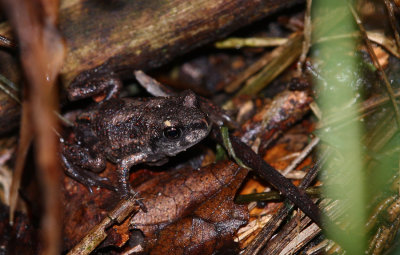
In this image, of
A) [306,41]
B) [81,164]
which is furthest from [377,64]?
[81,164]

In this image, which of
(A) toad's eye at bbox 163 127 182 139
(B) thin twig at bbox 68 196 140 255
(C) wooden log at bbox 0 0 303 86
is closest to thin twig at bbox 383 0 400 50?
(C) wooden log at bbox 0 0 303 86

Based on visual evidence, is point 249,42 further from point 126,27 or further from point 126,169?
point 126,169

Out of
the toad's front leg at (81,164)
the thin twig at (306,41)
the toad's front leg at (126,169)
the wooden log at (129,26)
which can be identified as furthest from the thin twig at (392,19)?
the toad's front leg at (81,164)

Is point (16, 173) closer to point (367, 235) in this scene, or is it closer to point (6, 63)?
point (6, 63)

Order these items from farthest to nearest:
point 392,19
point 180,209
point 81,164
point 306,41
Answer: point 306,41, point 81,164, point 392,19, point 180,209

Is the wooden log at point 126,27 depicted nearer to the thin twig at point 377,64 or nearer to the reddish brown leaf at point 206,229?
the thin twig at point 377,64

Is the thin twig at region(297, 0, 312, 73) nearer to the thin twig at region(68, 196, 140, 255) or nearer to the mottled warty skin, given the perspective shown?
the mottled warty skin
